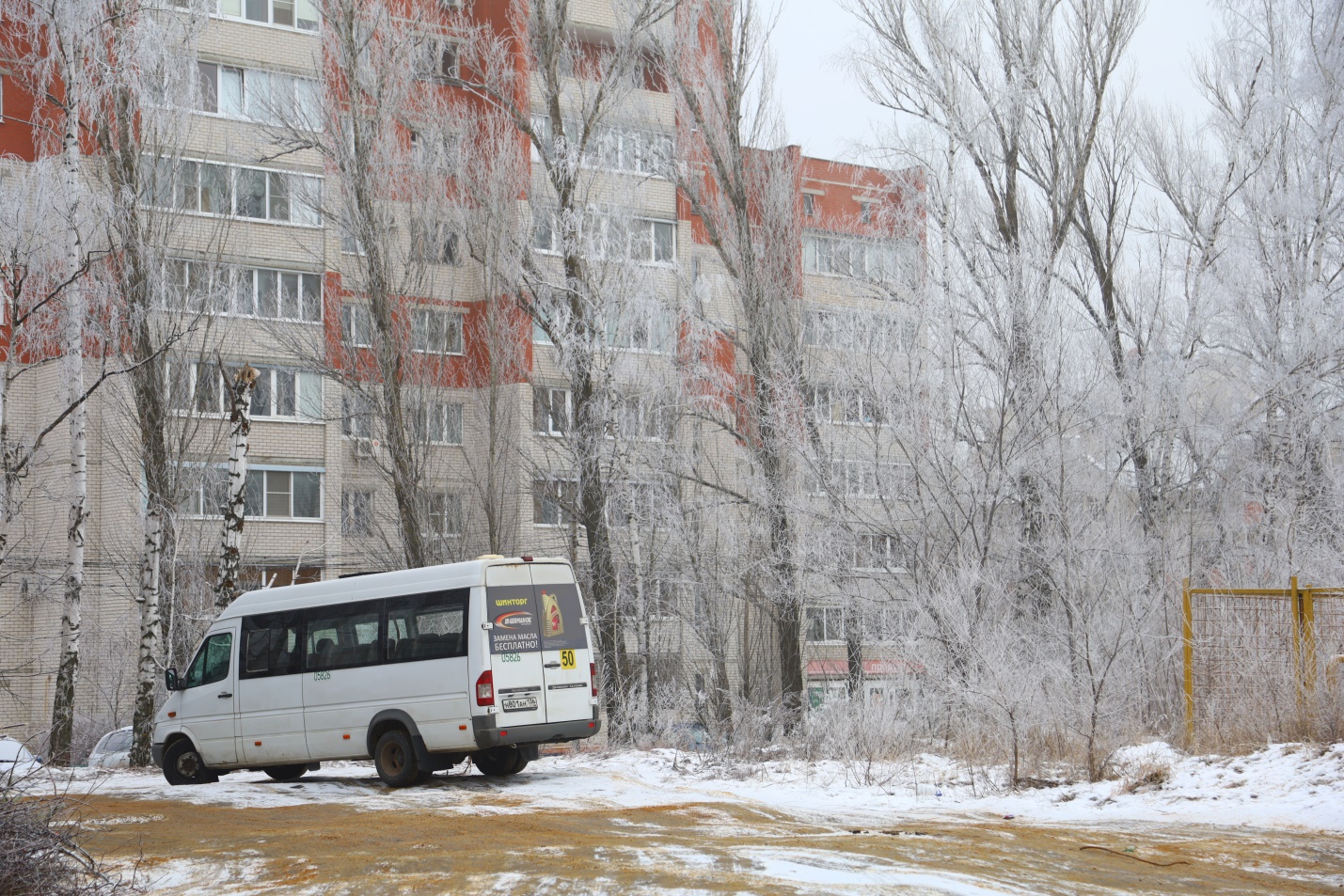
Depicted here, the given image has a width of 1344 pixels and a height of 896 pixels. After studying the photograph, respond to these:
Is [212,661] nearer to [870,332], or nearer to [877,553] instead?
[877,553]

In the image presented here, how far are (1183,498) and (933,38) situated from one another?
9.17m

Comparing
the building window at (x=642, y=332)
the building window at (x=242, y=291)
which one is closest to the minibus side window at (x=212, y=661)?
the building window at (x=242, y=291)

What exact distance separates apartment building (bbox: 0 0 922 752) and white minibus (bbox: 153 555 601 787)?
4224mm

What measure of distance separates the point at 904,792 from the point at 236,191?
2729 cm

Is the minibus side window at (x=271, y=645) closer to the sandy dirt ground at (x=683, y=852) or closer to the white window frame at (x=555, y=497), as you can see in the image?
the sandy dirt ground at (x=683, y=852)

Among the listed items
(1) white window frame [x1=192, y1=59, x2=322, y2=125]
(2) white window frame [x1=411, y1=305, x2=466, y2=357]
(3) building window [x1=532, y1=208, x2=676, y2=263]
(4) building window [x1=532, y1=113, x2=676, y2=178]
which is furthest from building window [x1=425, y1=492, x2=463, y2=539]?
(1) white window frame [x1=192, y1=59, x2=322, y2=125]

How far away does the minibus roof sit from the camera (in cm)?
1509

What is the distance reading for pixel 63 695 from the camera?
824 inches

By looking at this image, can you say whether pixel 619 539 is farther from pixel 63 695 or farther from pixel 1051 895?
pixel 1051 895

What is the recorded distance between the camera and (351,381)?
25969 mm

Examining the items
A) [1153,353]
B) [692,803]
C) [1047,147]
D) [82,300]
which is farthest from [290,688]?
[1047,147]

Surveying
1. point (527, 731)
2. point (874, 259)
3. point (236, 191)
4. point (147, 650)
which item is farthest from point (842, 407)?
point (236, 191)

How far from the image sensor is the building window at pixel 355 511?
116 feet

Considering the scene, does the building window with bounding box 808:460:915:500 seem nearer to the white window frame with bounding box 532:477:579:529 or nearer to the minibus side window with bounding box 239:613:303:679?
the white window frame with bounding box 532:477:579:529
